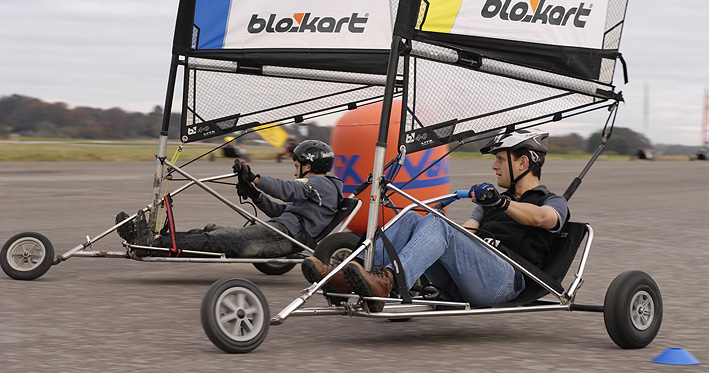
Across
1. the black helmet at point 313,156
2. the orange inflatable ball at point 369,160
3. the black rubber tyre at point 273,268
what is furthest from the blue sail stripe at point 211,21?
the orange inflatable ball at point 369,160

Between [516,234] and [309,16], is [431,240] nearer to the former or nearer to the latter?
[516,234]

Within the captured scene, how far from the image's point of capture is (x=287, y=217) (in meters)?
8.70

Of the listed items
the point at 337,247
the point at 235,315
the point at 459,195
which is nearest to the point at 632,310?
the point at 459,195

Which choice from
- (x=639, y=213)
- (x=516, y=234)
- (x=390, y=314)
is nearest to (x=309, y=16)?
(x=516, y=234)

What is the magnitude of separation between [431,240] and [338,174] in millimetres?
6690

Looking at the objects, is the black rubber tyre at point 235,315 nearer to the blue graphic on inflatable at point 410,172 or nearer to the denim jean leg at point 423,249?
the denim jean leg at point 423,249

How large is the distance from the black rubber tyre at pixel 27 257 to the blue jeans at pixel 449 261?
12.4 ft

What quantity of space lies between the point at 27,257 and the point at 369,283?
4283 millimetres

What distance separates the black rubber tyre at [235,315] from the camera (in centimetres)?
507

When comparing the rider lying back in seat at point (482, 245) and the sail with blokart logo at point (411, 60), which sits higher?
the sail with blokart logo at point (411, 60)

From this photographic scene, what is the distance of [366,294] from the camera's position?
214 inches

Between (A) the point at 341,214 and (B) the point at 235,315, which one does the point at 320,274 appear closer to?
(B) the point at 235,315

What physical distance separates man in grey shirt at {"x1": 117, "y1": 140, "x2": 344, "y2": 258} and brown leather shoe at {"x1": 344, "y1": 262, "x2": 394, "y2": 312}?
9.18 feet

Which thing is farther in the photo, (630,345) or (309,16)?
(309,16)
